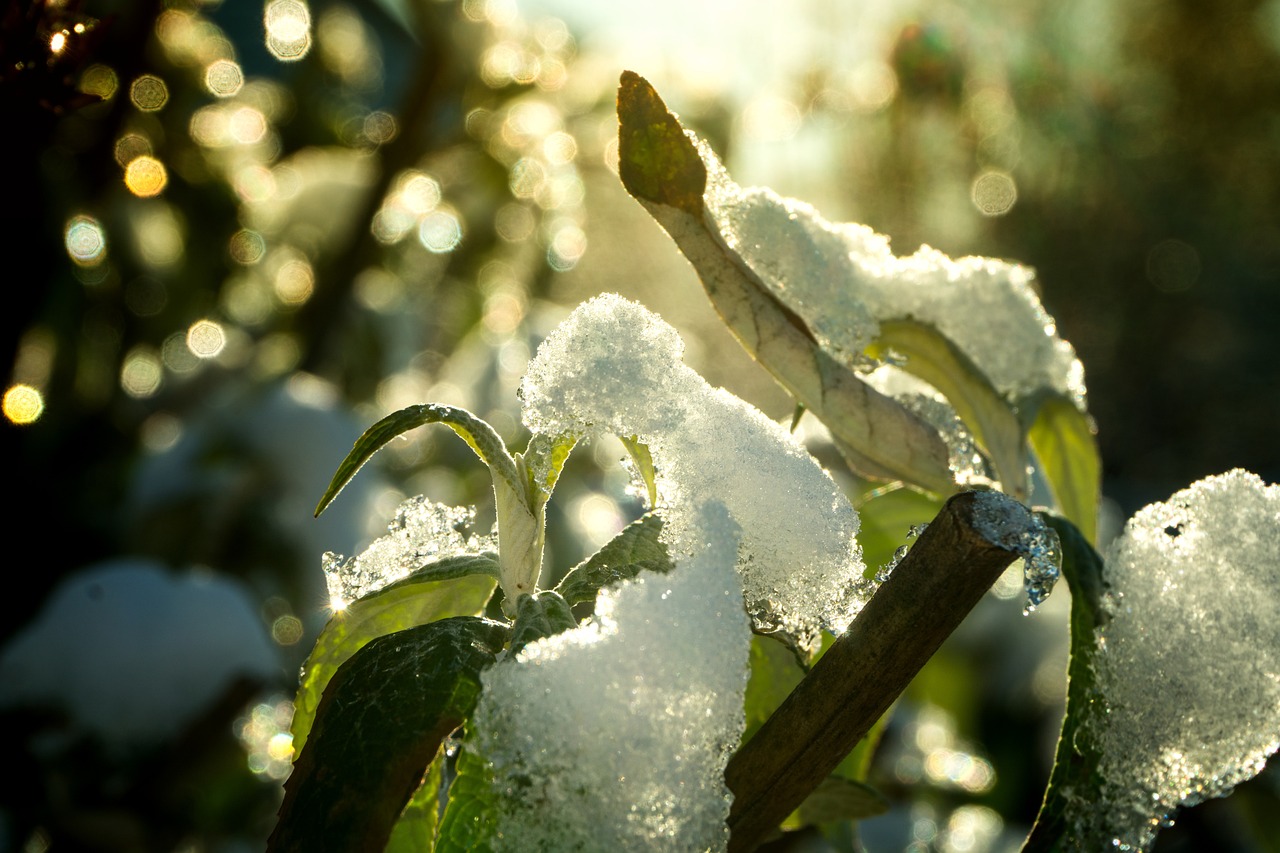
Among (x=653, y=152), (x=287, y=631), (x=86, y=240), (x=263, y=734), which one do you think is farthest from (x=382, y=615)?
(x=86, y=240)

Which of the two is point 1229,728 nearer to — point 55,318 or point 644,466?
point 644,466

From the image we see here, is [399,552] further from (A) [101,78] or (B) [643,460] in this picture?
(A) [101,78]

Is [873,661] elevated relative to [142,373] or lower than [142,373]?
elevated

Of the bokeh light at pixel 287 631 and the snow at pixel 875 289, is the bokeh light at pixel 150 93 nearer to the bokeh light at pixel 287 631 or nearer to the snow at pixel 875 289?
the bokeh light at pixel 287 631

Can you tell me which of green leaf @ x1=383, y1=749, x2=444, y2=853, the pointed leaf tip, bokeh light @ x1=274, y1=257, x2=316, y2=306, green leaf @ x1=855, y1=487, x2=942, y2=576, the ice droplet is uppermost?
the pointed leaf tip

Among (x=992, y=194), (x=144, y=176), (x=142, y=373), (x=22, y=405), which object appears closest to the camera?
(x=22, y=405)

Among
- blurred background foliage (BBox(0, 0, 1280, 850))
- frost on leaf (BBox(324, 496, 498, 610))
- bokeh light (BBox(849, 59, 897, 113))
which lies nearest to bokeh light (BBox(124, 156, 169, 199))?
blurred background foliage (BBox(0, 0, 1280, 850))

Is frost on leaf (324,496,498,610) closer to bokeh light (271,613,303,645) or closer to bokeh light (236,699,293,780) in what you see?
bokeh light (236,699,293,780)
